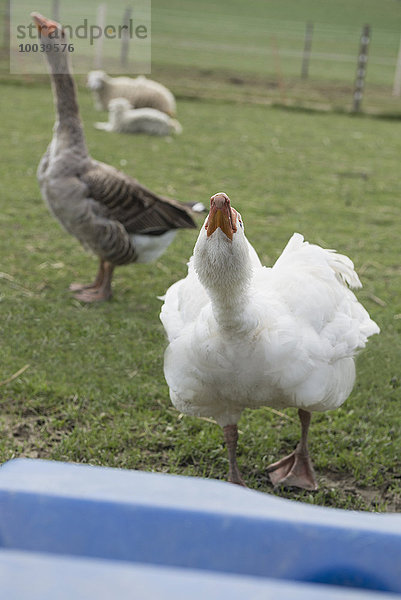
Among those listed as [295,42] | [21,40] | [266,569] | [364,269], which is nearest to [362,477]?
[266,569]

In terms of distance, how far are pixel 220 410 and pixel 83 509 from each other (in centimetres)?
180

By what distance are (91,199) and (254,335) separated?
2305 mm

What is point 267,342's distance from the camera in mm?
2641

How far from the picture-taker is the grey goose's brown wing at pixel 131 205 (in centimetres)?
461

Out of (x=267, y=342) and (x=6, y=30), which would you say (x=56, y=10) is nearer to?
(x=6, y=30)

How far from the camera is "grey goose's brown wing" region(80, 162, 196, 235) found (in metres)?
4.61

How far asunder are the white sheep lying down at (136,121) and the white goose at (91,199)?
5.36 meters

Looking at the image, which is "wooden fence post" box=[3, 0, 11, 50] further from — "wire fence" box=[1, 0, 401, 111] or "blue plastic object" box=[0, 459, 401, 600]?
"blue plastic object" box=[0, 459, 401, 600]

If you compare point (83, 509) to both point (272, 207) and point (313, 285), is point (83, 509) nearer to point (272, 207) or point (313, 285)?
point (313, 285)

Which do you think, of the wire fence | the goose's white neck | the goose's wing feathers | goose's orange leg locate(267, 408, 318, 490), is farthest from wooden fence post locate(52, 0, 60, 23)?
the goose's white neck

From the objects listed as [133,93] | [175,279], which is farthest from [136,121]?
[175,279]

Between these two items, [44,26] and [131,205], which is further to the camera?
[131,205]

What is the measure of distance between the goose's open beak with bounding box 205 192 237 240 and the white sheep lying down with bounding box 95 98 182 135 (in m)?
7.93

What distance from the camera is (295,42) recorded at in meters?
24.0
